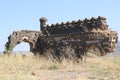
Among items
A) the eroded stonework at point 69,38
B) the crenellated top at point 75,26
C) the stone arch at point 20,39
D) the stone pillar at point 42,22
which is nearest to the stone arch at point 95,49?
the eroded stonework at point 69,38

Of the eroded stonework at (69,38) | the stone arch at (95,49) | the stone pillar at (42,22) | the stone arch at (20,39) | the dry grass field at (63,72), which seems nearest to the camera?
the dry grass field at (63,72)

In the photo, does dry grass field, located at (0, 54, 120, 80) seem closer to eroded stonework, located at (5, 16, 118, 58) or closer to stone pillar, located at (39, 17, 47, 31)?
eroded stonework, located at (5, 16, 118, 58)

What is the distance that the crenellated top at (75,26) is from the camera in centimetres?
2473

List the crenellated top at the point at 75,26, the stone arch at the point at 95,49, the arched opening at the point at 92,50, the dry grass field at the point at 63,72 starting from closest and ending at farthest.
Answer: the dry grass field at the point at 63,72, the stone arch at the point at 95,49, the arched opening at the point at 92,50, the crenellated top at the point at 75,26

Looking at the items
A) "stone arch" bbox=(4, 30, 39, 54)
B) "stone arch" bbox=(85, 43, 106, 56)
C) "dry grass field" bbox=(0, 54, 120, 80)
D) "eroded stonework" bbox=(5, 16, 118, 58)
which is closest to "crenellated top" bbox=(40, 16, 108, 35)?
"eroded stonework" bbox=(5, 16, 118, 58)

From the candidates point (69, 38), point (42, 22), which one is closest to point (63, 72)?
point (69, 38)

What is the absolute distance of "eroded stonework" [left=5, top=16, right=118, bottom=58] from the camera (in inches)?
951

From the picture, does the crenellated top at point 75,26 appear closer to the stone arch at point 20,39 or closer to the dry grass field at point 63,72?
the stone arch at point 20,39

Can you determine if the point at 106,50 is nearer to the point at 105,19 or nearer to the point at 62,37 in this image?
the point at 105,19

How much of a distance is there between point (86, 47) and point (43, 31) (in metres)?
7.46

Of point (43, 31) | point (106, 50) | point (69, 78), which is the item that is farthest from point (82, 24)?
point (69, 78)

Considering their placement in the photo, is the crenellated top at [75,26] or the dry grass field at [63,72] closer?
the dry grass field at [63,72]

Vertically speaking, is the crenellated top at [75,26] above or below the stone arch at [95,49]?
above

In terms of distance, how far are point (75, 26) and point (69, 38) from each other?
1095 millimetres
